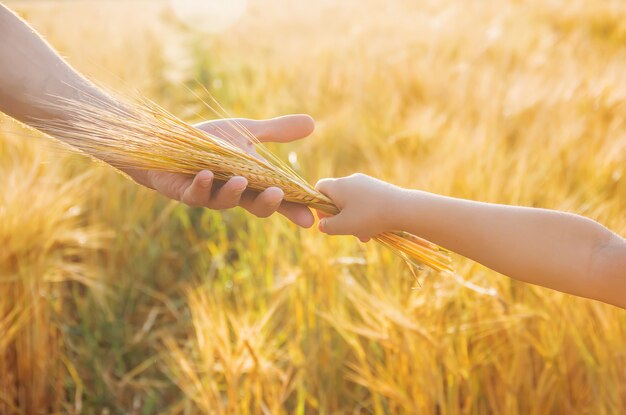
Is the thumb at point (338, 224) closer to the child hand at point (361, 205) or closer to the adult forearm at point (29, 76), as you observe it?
the child hand at point (361, 205)

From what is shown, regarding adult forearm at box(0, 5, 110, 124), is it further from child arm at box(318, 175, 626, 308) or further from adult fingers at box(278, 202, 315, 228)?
child arm at box(318, 175, 626, 308)

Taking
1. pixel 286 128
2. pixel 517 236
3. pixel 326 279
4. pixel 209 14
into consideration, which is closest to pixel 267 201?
pixel 286 128

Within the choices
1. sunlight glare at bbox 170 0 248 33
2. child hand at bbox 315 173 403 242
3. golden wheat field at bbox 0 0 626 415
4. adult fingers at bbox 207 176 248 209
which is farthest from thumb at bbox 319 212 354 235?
sunlight glare at bbox 170 0 248 33

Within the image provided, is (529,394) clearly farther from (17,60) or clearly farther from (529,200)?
(17,60)

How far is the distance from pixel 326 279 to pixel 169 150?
56 cm

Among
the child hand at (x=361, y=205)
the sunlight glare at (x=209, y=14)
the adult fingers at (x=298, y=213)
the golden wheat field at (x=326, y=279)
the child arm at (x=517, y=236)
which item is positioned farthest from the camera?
the sunlight glare at (x=209, y=14)

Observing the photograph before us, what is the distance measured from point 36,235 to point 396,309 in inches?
28.7

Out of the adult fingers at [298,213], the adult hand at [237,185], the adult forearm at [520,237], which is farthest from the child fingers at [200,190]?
the adult forearm at [520,237]

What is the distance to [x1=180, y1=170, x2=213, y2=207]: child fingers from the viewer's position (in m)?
0.74

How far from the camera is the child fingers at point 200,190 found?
2.44 ft

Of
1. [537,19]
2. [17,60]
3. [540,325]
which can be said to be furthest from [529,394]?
[537,19]

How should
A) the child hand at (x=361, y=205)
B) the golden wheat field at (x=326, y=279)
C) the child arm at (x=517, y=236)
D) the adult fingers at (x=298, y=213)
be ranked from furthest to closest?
the golden wheat field at (x=326, y=279), the adult fingers at (x=298, y=213), the child hand at (x=361, y=205), the child arm at (x=517, y=236)

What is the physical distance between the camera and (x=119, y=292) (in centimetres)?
159

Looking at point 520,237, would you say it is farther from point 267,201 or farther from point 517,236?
point 267,201
